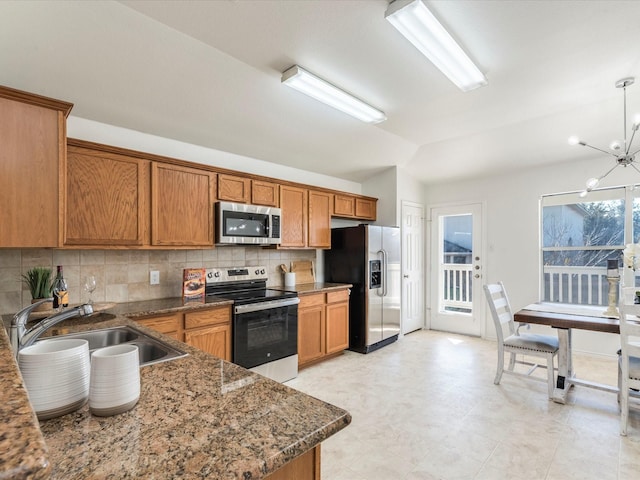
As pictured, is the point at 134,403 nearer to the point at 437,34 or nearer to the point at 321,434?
the point at 321,434

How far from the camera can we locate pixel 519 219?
4.82 m

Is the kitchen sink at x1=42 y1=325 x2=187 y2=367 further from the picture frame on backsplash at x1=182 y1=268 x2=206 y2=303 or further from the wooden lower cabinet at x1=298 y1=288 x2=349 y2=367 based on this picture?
the wooden lower cabinet at x1=298 y1=288 x2=349 y2=367

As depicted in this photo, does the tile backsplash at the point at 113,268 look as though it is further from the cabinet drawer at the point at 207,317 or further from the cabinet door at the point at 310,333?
the cabinet door at the point at 310,333

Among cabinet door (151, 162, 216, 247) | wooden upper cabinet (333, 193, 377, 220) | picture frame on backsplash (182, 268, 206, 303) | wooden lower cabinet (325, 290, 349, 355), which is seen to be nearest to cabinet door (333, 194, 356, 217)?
wooden upper cabinet (333, 193, 377, 220)

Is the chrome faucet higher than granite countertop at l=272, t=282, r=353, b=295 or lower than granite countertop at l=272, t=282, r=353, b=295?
higher

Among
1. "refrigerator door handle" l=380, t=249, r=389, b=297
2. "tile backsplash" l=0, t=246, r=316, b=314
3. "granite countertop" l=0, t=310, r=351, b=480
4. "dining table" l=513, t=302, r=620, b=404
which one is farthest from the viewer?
"refrigerator door handle" l=380, t=249, r=389, b=297

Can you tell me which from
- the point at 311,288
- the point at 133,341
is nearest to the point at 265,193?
the point at 311,288

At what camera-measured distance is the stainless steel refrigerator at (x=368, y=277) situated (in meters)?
4.39

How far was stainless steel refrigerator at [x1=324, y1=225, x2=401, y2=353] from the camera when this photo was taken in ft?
14.4

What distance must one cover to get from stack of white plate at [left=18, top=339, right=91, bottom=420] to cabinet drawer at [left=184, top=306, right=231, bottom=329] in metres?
1.87

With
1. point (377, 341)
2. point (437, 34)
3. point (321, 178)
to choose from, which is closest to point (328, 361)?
point (377, 341)

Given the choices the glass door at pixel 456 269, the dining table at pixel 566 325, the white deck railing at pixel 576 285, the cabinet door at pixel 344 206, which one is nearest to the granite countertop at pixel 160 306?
the cabinet door at pixel 344 206

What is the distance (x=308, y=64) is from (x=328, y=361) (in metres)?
3.16

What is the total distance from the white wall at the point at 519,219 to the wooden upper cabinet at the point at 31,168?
5.03m
